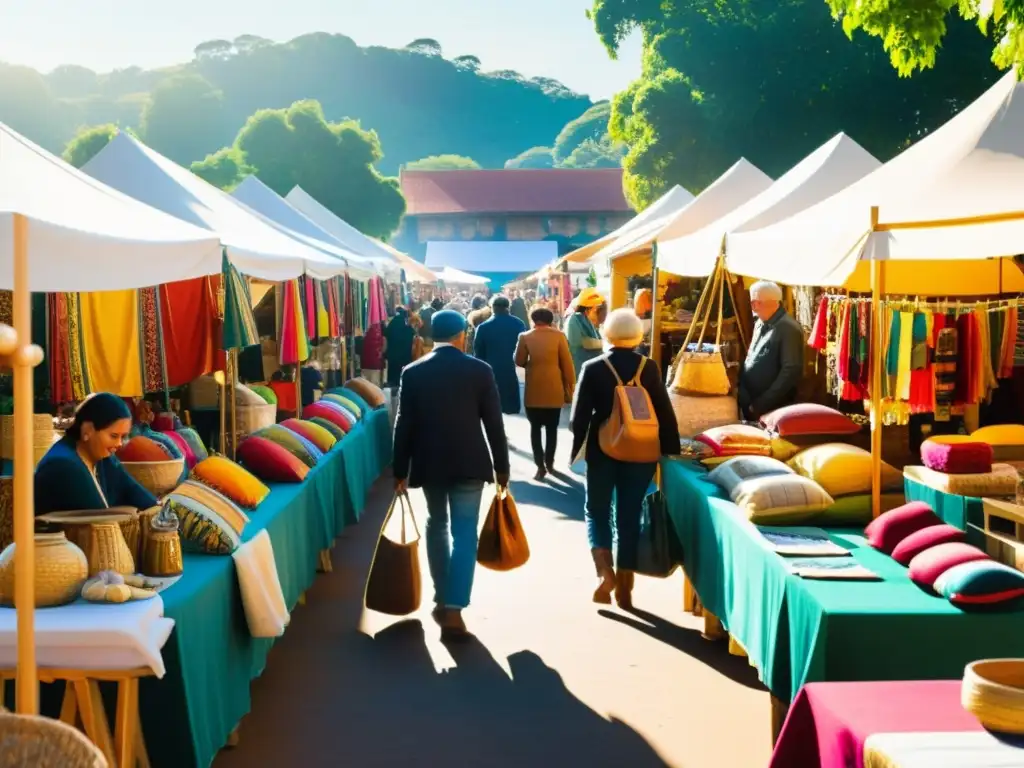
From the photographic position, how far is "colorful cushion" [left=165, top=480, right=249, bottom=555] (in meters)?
4.70

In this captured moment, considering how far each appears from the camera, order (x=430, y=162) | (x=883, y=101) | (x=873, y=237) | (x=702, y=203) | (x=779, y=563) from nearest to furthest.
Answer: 1. (x=779, y=563)
2. (x=873, y=237)
3. (x=702, y=203)
4. (x=883, y=101)
5. (x=430, y=162)

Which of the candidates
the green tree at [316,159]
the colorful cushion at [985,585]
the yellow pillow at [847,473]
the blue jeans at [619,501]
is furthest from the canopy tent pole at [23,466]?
the green tree at [316,159]

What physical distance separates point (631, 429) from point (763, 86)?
62.5 ft

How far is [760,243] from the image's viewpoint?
19.8 feet

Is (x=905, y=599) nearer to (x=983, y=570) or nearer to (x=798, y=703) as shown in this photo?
(x=983, y=570)

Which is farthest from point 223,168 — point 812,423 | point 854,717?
point 854,717

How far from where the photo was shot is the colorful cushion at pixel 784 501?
5.11 metres

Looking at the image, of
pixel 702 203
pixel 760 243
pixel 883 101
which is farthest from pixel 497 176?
pixel 760 243

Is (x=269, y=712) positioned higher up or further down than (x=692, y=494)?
further down

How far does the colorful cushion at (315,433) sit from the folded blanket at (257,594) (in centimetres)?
279

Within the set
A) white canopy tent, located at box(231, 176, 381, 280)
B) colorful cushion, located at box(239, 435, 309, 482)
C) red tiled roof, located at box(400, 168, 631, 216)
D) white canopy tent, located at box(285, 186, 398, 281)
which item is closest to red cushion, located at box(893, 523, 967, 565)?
colorful cushion, located at box(239, 435, 309, 482)

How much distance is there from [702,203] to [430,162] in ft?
315

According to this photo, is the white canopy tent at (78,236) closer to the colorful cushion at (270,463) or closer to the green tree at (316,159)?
the colorful cushion at (270,463)

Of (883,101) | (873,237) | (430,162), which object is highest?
(430,162)
